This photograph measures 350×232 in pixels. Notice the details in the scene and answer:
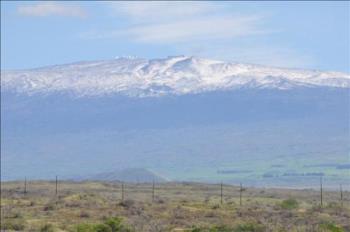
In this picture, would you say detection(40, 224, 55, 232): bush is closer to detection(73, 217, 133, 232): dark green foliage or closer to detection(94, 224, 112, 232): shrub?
detection(73, 217, 133, 232): dark green foliage

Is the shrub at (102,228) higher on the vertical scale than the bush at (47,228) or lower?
higher

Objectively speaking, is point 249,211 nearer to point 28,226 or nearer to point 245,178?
point 28,226

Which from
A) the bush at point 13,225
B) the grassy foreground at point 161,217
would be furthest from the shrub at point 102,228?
the bush at point 13,225

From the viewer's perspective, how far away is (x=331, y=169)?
611ft

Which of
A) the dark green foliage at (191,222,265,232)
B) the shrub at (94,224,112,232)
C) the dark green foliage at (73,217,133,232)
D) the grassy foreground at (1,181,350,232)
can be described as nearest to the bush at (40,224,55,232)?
the grassy foreground at (1,181,350,232)

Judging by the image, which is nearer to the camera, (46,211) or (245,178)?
(46,211)

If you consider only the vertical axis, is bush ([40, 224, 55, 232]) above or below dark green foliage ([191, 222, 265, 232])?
below

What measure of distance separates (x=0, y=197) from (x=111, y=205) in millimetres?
12743

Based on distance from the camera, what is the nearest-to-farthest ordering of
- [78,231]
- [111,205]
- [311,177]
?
[78,231], [111,205], [311,177]

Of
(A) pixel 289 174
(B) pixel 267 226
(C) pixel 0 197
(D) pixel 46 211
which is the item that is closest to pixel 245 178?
(A) pixel 289 174

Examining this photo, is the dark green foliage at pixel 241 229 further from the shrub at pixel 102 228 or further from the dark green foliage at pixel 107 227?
the shrub at pixel 102 228

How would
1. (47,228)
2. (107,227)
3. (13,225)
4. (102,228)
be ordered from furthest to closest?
(13,225), (47,228), (107,227), (102,228)

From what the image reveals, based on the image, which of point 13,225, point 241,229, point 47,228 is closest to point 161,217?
point 13,225

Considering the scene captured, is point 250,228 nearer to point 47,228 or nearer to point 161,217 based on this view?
point 47,228
